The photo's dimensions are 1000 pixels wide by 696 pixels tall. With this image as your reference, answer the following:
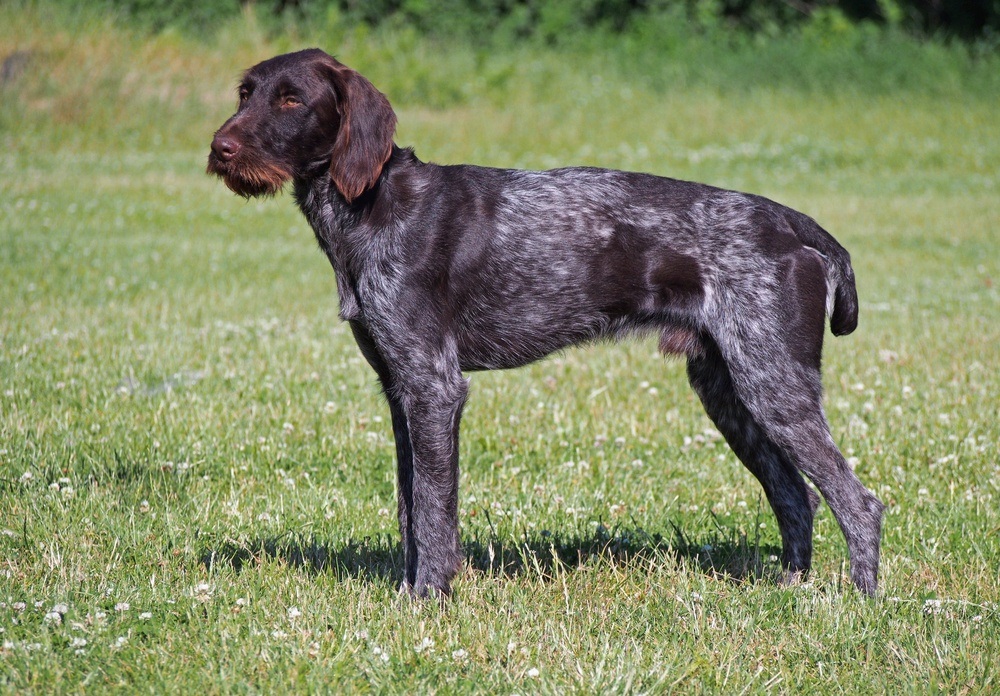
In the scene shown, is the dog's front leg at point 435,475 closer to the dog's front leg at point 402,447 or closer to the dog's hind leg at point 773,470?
the dog's front leg at point 402,447

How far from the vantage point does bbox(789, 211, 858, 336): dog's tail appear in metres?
4.17

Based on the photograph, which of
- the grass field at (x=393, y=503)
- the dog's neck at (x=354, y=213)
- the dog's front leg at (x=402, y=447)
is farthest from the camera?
the dog's front leg at (x=402, y=447)

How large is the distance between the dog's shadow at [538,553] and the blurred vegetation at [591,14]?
21266 millimetres

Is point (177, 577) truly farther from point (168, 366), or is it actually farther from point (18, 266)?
point (18, 266)

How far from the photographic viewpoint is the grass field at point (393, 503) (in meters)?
3.49

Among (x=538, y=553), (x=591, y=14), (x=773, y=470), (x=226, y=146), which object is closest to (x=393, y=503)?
(x=538, y=553)

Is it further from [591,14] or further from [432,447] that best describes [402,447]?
[591,14]

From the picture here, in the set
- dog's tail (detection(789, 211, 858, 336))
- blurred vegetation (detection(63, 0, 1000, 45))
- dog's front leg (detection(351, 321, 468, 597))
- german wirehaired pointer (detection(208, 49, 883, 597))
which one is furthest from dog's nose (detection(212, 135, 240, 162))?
blurred vegetation (detection(63, 0, 1000, 45))

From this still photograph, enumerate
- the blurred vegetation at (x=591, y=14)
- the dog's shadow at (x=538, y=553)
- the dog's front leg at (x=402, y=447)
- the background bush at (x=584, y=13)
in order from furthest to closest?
1. the blurred vegetation at (x=591, y=14)
2. the background bush at (x=584, y=13)
3. the dog's shadow at (x=538, y=553)
4. the dog's front leg at (x=402, y=447)

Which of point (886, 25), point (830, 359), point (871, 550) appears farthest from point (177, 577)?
point (886, 25)

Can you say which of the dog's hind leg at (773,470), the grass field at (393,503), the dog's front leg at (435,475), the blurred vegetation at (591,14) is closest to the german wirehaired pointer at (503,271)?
the dog's front leg at (435,475)

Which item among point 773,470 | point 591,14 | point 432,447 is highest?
point 591,14

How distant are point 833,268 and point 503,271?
51.3 inches

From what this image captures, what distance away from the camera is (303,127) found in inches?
155
